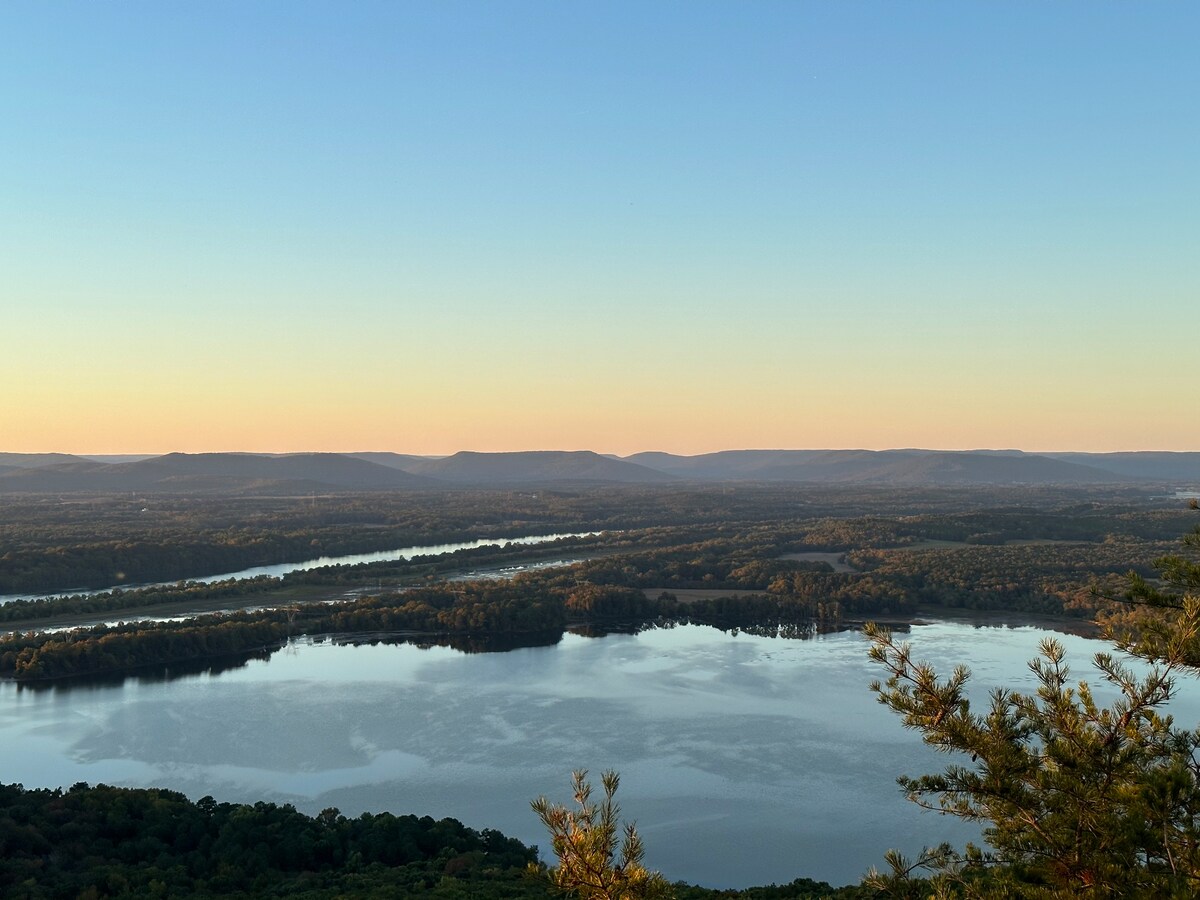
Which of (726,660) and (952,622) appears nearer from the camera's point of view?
(726,660)

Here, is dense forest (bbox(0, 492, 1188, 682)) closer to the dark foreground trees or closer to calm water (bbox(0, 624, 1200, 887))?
calm water (bbox(0, 624, 1200, 887))

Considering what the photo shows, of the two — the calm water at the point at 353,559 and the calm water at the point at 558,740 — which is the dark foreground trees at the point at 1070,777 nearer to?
the calm water at the point at 558,740

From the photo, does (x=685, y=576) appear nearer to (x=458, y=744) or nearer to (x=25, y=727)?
(x=458, y=744)

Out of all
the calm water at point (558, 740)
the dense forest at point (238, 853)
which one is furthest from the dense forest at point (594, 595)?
the dense forest at point (238, 853)

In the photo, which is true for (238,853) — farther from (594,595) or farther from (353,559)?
(353,559)

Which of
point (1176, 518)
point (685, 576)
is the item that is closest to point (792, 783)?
point (685, 576)

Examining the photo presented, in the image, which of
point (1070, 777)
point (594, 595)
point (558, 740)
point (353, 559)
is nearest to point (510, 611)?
point (594, 595)

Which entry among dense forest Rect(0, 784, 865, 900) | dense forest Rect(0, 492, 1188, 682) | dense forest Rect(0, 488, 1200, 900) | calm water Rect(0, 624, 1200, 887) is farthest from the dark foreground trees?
dense forest Rect(0, 492, 1188, 682)
